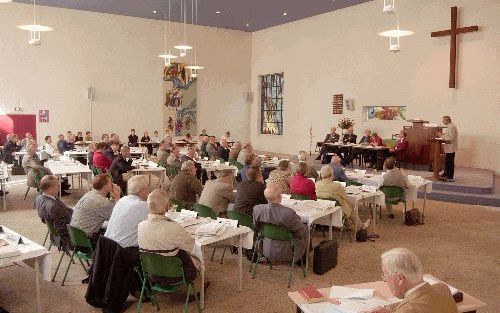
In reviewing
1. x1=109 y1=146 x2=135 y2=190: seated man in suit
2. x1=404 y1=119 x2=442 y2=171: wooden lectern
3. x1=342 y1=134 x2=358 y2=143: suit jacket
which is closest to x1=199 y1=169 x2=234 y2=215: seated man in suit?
x1=109 y1=146 x2=135 y2=190: seated man in suit

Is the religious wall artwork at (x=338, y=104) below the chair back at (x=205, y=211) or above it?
above

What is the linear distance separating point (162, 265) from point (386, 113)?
47.6 ft

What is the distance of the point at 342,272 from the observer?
6172mm

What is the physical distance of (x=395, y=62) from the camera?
667 inches

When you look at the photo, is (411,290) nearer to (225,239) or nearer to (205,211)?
(225,239)

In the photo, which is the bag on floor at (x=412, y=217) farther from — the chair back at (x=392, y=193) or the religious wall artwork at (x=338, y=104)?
the religious wall artwork at (x=338, y=104)

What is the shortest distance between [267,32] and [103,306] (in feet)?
66.2

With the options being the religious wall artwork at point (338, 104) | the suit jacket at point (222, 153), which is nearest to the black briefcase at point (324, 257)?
the suit jacket at point (222, 153)

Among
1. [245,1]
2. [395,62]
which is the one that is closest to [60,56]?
[245,1]

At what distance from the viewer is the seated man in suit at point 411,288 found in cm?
251

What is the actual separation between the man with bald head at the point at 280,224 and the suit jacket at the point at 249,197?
2.19ft

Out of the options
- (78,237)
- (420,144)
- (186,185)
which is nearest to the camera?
(78,237)

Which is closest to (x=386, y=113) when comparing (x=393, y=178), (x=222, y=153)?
(x=222, y=153)

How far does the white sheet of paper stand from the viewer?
3.15m
